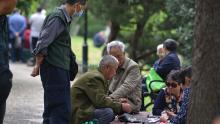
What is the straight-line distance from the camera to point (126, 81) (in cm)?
1082

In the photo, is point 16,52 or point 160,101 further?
point 16,52

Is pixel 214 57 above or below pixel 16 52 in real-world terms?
above

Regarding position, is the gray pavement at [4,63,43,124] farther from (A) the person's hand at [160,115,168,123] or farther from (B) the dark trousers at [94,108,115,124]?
(A) the person's hand at [160,115,168,123]

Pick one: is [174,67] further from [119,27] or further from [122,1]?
[119,27]

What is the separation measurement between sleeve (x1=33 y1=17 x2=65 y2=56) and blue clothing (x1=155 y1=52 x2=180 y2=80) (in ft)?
14.9

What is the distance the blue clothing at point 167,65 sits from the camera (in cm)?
1309

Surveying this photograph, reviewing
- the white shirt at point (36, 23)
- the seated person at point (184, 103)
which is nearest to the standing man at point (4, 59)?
the seated person at point (184, 103)

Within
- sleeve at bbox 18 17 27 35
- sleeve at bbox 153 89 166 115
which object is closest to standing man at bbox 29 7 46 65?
sleeve at bbox 18 17 27 35

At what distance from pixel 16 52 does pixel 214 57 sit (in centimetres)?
1965

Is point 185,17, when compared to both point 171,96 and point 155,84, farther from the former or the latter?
point 171,96

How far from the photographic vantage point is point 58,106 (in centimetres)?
880

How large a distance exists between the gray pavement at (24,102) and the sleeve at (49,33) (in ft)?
11.7

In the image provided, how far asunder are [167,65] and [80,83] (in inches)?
154

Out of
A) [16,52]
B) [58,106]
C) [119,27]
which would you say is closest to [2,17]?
[58,106]
